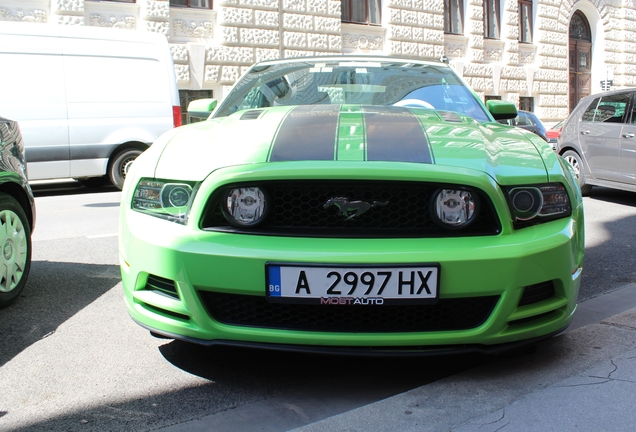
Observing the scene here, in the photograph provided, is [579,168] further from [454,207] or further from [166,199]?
[166,199]

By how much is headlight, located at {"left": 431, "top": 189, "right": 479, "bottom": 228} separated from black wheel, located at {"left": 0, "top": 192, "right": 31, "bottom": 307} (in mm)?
2345

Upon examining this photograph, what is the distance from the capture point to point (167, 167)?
110 inches

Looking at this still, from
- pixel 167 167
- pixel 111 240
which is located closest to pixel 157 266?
pixel 167 167

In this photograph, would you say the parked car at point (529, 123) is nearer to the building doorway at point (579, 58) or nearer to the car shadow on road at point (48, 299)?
the building doorway at point (579, 58)

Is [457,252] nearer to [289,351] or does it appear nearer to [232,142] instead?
[289,351]

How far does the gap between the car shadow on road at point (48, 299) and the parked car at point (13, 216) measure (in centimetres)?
14

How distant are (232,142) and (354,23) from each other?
17.6 meters

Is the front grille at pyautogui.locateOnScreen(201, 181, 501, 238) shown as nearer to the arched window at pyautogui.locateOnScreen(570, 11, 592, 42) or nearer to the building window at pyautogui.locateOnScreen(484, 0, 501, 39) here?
the building window at pyautogui.locateOnScreen(484, 0, 501, 39)

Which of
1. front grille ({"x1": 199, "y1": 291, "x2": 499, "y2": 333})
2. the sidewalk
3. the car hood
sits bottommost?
→ the sidewalk

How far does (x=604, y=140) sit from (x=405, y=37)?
12.7 m

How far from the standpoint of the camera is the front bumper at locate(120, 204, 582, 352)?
2480mm

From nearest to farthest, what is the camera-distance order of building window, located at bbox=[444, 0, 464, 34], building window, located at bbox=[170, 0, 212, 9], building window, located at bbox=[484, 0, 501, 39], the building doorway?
building window, located at bbox=[170, 0, 212, 9]
building window, located at bbox=[444, 0, 464, 34]
building window, located at bbox=[484, 0, 501, 39]
the building doorway

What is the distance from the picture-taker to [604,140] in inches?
347

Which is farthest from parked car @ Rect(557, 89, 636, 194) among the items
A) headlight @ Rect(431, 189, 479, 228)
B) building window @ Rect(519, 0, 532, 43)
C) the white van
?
building window @ Rect(519, 0, 532, 43)
